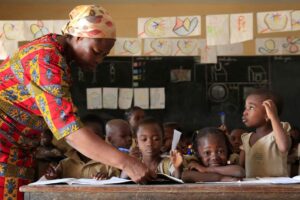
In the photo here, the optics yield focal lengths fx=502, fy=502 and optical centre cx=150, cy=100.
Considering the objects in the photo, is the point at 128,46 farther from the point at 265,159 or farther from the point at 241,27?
the point at 265,159

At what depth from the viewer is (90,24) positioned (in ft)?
5.58

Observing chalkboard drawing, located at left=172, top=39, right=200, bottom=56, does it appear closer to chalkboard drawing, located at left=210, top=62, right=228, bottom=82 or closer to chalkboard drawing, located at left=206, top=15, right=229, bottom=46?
chalkboard drawing, located at left=210, top=62, right=228, bottom=82

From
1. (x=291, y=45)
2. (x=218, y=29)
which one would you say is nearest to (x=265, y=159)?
(x=218, y=29)

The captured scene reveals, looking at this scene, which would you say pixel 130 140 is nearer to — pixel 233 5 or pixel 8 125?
pixel 8 125

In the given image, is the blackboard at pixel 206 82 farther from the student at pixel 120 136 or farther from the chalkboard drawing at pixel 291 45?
the student at pixel 120 136

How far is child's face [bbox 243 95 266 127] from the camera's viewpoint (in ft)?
8.80

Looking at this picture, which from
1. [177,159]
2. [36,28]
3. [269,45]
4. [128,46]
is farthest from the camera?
[269,45]

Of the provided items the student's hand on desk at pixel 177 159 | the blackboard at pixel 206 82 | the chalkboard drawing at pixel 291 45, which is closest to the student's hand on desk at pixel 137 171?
the student's hand on desk at pixel 177 159

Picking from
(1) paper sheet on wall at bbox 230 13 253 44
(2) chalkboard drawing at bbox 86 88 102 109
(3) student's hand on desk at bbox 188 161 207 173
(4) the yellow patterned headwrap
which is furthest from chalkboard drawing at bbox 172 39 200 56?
(4) the yellow patterned headwrap

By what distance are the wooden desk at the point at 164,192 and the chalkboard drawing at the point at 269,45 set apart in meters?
4.92

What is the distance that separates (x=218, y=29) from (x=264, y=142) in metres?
2.36

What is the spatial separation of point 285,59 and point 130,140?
361 cm

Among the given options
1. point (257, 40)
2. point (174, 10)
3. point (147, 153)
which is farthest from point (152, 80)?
point (147, 153)

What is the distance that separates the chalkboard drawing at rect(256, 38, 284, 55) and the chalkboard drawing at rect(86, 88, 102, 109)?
206 cm
